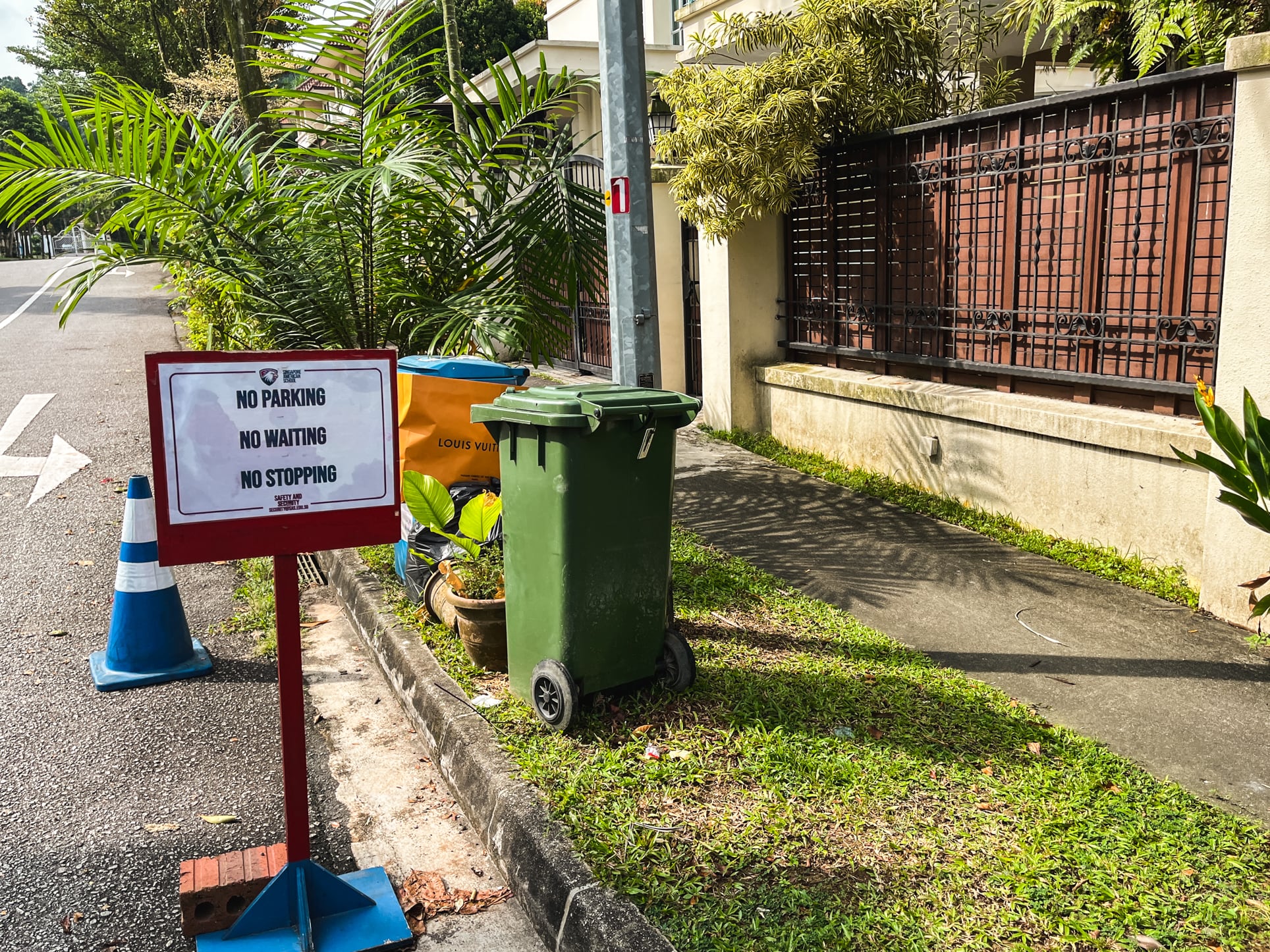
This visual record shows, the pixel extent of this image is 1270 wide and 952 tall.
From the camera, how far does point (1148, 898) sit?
279 cm

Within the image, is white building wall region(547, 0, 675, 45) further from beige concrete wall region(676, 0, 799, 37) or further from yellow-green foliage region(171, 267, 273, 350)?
yellow-green foliage region(171, 267, 273, 350)

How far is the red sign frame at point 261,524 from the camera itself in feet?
8.87

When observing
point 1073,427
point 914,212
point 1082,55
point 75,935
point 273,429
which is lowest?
point 75,935

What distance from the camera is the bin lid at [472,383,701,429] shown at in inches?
141

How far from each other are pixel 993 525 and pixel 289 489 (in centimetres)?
461

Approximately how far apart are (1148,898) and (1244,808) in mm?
697

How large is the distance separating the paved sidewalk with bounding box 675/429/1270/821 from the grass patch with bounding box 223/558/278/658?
2.55 metres

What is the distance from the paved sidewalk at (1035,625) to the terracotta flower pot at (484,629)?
5.83 feet

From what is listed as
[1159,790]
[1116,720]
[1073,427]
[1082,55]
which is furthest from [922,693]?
[1082,55]

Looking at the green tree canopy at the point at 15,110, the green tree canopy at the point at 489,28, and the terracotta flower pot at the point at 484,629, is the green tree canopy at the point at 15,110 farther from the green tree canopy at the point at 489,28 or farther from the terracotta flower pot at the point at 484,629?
the terracotta flower pot at the point at 484,629

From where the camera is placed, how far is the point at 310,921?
291 cm

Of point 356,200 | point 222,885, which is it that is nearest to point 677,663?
point 222,885

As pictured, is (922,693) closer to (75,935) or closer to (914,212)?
(75,935)

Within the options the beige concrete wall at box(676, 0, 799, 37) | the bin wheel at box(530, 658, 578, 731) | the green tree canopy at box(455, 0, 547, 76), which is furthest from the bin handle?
the green tree canopy at box(455, 0, 547, 76)
